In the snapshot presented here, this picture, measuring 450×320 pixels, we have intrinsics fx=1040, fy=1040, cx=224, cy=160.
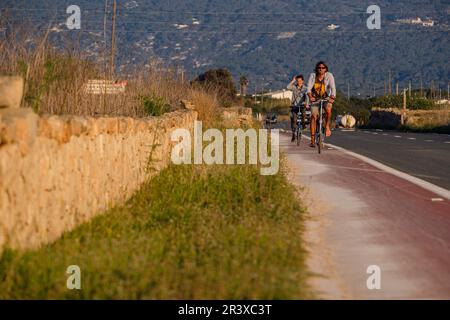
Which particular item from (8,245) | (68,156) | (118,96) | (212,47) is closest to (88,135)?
(68,156)

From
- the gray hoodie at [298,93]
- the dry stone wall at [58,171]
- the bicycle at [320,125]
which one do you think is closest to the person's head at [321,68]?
the bicycle at [320,125]

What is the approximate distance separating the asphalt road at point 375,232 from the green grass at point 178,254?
0.34 meters

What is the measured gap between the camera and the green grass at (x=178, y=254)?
7.40 m

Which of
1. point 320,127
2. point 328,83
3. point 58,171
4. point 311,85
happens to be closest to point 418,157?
point 320,127

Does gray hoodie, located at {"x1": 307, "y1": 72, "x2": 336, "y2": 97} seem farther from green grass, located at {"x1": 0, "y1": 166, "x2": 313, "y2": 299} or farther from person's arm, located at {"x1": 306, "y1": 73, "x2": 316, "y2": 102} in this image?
green grass, located at {"x1": 0, "y1": 166, "x2": 313, "y2": 299}

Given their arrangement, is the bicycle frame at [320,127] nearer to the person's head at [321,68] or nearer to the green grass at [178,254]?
the person's head at [321,68]

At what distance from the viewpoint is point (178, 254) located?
861 centimetres

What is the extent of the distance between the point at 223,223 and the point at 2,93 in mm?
2623

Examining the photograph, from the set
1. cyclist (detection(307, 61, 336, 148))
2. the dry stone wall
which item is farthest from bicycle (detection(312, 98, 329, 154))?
the dry stone wall

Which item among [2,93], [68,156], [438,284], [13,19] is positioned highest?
[13,19]

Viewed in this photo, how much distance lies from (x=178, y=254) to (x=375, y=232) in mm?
2735

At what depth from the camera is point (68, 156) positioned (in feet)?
31.4

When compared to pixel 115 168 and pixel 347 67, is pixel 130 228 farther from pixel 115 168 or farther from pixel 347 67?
pixel 347 67

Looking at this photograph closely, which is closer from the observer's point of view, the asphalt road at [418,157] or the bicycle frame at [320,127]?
the asphalt road at [418,157]
